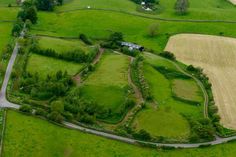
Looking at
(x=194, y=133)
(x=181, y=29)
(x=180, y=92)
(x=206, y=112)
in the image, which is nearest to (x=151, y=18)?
(x=181, y=29)

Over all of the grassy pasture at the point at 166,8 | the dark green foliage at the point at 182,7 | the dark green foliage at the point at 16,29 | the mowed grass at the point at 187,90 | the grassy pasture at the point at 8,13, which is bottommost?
the mowed grass at the point at 187,90

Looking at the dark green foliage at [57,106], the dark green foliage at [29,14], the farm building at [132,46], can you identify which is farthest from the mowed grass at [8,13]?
the dark green foliage at [57,106]

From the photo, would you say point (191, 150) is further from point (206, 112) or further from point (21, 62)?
point (21, 62)

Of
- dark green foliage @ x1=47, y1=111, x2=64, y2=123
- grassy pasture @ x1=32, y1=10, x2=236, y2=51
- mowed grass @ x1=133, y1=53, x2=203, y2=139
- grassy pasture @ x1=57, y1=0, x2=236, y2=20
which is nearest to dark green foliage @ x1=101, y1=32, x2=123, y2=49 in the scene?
grassy pasture @ x1=32, y1=10, x2=236, y2=51

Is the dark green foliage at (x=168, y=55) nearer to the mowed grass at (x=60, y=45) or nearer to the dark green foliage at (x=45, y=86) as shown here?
the mowed grass at (x=60, y=45)

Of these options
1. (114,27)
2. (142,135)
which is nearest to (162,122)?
(142,135)

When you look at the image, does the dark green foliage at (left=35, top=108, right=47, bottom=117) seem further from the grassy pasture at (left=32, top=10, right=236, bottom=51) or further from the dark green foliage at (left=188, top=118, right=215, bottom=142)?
the grassy pasture at (left=32, top=10, right=236, bottom=51)
